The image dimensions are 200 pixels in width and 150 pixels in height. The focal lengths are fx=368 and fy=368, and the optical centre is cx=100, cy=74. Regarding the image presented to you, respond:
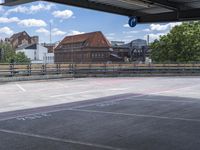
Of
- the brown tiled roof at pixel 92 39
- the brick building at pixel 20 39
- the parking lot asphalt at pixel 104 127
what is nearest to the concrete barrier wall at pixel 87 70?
the parking lot asphalt at pixel 104 127

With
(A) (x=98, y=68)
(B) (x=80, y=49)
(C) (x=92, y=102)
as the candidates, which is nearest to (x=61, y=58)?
(B) (x=80, y=49)

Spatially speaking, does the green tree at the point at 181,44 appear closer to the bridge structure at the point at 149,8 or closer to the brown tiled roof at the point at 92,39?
the bridge structure at the point at 149,8

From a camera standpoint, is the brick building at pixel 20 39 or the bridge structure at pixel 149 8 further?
the brick building at pixel 20 39

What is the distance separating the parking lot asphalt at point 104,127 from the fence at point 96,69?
17.6 meters

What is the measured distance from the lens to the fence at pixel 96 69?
3195 cm

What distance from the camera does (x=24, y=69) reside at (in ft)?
107

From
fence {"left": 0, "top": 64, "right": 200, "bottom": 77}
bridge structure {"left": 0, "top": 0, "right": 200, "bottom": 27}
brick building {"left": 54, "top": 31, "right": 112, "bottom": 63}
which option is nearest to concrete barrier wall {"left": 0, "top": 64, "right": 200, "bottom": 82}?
fence {"left": 0, "top": 64, "right": 200, "bottom": 77}

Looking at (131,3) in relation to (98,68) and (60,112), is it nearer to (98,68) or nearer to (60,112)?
(60,112)

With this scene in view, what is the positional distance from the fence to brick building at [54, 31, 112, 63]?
79479mm

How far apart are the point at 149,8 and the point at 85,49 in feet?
361

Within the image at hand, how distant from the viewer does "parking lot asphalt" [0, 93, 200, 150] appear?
8.01 metres

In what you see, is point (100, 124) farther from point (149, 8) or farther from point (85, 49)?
point (85, 49)

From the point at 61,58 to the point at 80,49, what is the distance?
12.6 metres

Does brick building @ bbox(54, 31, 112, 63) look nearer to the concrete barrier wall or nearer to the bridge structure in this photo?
the concrete barrier wall
